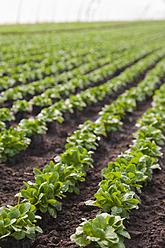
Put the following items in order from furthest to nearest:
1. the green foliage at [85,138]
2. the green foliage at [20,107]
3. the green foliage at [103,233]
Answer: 1. the green foliage at [20,107]
2. the green foliage at [85,138]
3. the green foliage at [103,233]

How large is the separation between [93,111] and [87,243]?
202 inches

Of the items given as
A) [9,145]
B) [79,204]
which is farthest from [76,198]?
[9,145]

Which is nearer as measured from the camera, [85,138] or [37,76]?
[85,138]

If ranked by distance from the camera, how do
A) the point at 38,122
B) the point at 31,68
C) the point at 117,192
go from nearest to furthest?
the point at 117,192, the point at 38,122, the point at 31,68

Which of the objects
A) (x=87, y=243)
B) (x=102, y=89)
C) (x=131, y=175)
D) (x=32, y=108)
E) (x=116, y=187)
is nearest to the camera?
(x=87, y=243)

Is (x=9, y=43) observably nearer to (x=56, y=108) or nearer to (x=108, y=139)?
(x=56, y=108)

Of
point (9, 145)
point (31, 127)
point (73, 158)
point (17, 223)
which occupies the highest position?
point (31, 127)

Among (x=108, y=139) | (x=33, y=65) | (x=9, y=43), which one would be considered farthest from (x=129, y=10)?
(x=108, y=139)

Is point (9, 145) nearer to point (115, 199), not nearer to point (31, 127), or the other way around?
point (31, 127)

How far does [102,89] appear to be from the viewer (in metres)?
8.10

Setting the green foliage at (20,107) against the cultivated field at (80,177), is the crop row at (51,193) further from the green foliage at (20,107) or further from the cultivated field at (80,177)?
the green foliage at (20,107)

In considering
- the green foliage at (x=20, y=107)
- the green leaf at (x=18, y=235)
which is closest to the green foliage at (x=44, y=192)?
the green leaf at (x=18, y=235)

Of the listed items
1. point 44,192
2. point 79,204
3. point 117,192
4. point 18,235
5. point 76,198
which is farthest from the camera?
point 76,198

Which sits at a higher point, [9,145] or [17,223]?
[9,145]
